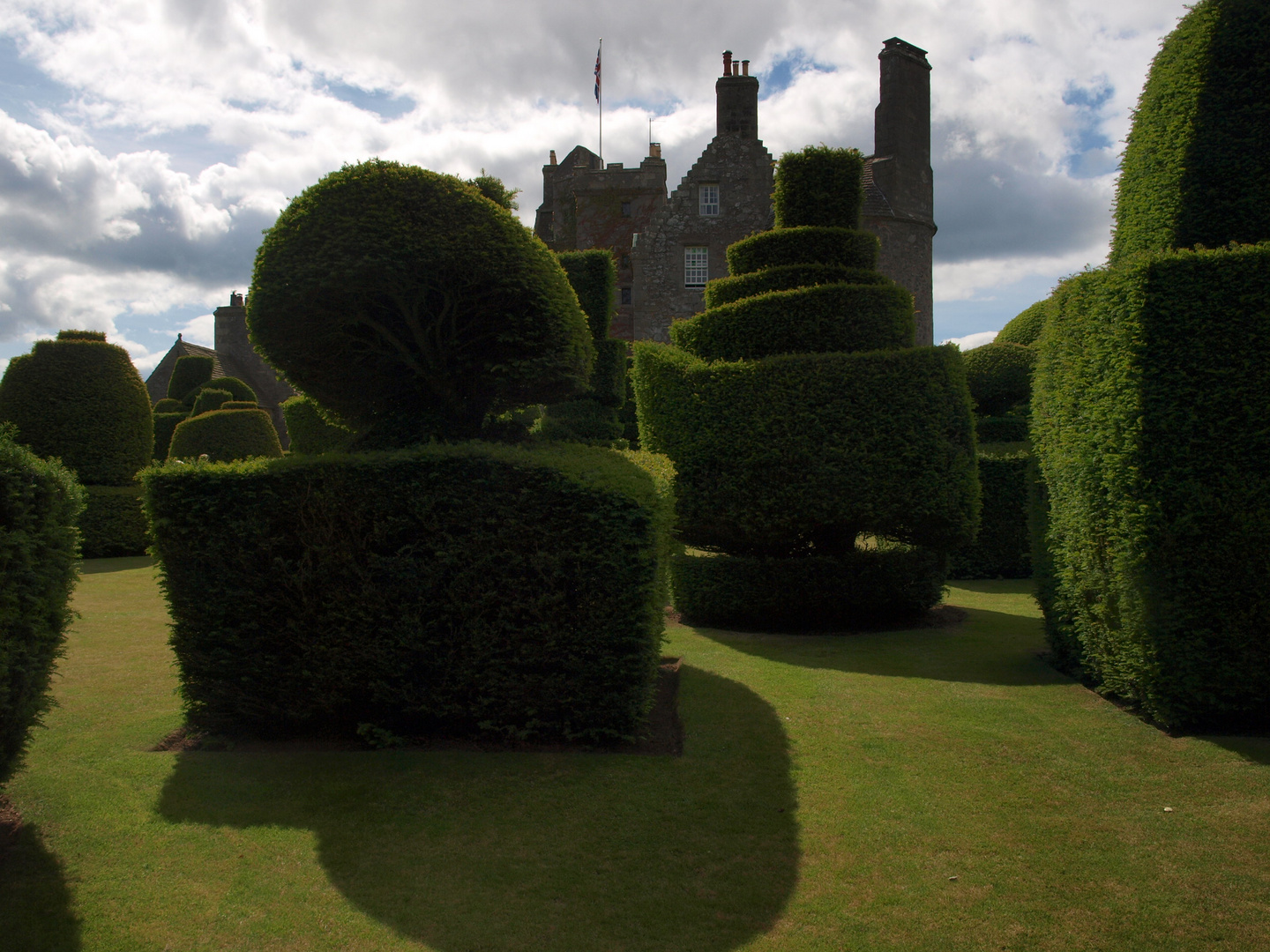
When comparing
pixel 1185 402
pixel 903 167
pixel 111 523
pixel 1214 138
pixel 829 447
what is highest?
pixel 903 167

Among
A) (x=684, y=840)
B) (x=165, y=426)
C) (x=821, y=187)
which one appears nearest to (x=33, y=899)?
(x=684, y=840)

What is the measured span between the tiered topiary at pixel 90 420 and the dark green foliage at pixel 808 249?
14914mm

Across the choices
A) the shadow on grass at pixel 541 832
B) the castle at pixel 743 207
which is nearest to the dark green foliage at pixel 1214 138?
the shadow on grass at pixel 541 832

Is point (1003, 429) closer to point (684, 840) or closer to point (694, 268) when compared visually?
point (694, 268)

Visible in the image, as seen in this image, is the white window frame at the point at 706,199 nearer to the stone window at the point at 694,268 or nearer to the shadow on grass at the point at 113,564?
the stone window at the point at 694,268

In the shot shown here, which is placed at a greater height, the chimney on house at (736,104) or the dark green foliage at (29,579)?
the chimney on house at (736,104)

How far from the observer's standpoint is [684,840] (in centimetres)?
458

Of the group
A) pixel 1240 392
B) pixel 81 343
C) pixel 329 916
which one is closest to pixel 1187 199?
pixel 1240 392

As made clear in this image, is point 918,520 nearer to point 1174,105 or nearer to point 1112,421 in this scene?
point 1112,421

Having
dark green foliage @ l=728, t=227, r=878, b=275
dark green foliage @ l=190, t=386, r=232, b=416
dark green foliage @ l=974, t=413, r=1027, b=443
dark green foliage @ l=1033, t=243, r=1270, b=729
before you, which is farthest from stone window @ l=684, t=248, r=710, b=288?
dark green foliage @ l=1033, t=243, r=1270, b=729

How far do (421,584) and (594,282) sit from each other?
11751 mm

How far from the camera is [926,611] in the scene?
1143 cm

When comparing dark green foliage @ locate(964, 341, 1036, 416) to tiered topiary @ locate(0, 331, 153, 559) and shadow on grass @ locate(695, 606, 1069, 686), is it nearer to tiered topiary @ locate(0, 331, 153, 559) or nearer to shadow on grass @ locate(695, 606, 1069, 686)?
shadow on grass @ locate(695, 606, 1069, 686)

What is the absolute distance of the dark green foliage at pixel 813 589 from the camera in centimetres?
1072
